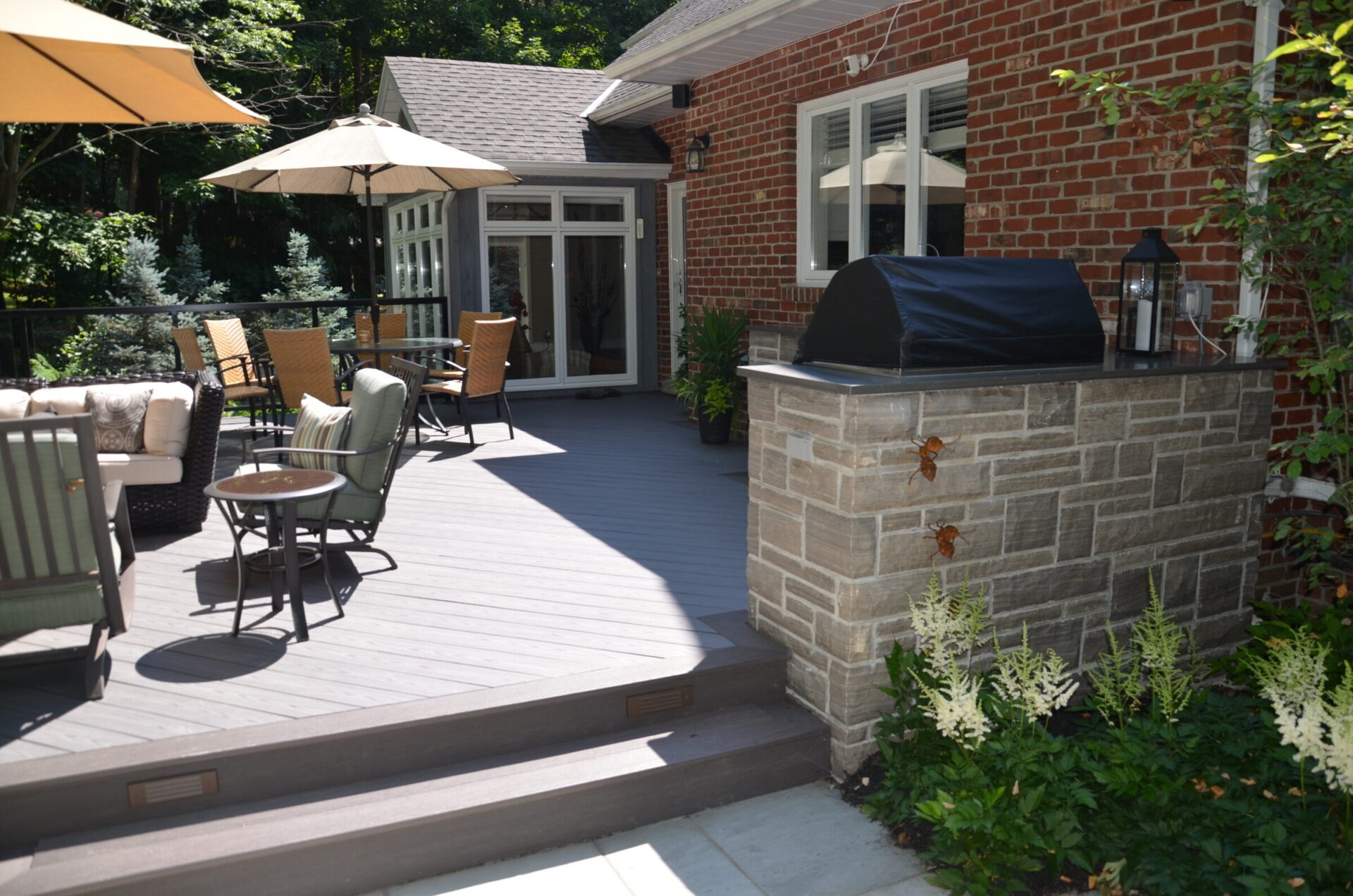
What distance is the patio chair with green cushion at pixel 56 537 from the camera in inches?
127

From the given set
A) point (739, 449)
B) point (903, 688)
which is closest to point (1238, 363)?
point (903, 688)

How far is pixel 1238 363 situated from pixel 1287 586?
1137 mm

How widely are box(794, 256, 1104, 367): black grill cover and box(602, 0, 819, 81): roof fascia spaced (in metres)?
3.24

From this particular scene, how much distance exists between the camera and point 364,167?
774cm

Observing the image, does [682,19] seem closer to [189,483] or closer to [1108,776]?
[189,483]

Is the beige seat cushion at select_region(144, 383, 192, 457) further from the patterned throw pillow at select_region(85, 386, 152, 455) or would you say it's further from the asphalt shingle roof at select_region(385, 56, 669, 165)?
the asphalt shingle roof at select_region(385, 56, 669, 165)

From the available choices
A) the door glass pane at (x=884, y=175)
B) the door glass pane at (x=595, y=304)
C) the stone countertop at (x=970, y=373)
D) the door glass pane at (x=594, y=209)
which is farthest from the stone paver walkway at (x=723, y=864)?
the door glass pane at (x=594, y=209)

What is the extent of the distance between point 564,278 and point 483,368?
3130 mm

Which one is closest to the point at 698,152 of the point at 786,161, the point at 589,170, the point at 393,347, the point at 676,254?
the point at 786,161

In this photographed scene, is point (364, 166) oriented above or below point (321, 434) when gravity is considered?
above

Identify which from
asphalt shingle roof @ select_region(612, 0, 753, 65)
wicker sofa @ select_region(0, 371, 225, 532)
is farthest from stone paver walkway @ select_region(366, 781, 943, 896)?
asphalt shingle roof @ select_region(612, 0, 753, 65)

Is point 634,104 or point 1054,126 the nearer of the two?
point 1054,126

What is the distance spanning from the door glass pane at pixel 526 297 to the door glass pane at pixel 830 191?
3.85 meters

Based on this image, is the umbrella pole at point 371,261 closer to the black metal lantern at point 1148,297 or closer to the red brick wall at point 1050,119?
the red brick wall at point 1050,119
